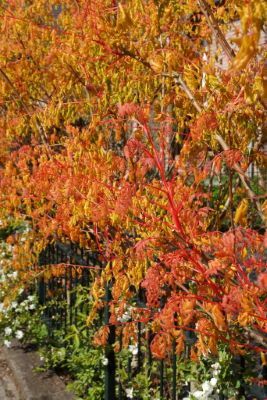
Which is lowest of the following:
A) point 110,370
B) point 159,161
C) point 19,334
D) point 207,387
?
point 19,334

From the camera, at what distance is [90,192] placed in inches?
136

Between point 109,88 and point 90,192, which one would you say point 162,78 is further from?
point 90,192

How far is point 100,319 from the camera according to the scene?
17.1 ft

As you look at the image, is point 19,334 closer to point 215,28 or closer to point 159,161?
point 159,161

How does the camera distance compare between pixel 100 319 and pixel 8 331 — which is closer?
pixel 100 319

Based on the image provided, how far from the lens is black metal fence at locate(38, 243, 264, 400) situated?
15.0 ft

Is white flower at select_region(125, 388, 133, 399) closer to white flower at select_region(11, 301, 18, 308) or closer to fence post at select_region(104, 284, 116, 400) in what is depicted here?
fence post at select_region(104, 284, 116, 400)

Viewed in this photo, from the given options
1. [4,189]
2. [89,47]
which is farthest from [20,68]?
[89,47]

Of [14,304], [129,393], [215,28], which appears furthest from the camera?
[14,304]

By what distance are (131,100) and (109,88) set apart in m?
0.31

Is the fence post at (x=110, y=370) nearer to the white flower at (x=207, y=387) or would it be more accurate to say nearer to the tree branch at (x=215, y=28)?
the white flower at (x=207, y=387)

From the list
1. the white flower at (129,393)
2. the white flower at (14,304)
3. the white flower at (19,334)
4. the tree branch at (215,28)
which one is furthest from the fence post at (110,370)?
the tree branch at (215,28)

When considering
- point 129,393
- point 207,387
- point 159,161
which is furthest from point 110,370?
point 159,161

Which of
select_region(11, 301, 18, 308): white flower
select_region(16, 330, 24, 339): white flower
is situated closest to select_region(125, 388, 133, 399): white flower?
select_region(16, 330, 24, 339): white flower
